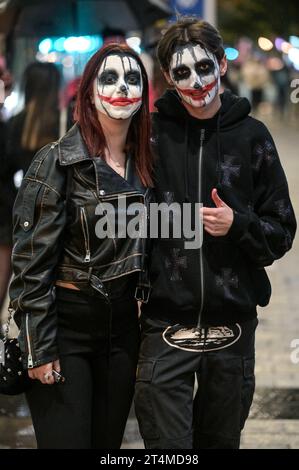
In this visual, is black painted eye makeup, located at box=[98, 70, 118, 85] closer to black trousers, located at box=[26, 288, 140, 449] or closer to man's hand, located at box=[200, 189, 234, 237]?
man's hand, located at box=[200, 189, 234, 237]

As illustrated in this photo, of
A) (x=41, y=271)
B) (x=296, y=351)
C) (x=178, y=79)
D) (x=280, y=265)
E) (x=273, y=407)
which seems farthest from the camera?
(x=280, y=265)

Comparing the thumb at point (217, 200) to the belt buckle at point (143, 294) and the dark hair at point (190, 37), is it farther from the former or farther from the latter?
the dark hair at point (190, 37)

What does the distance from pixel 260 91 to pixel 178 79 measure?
104 feet

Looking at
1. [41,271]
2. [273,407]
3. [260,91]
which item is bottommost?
[273,407]

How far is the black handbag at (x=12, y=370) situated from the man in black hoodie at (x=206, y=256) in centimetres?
41

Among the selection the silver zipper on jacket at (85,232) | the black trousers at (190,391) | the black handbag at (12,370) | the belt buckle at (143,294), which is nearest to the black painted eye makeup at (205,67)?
the silver zipper on jacket at (85,232)

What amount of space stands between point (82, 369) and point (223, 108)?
1060mm

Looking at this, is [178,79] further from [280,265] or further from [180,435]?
[280,265]

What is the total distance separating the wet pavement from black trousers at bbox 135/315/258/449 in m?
1.63

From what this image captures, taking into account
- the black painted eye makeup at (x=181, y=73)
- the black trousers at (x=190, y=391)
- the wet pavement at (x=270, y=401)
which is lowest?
the wet pavement at (x=270, y=401)

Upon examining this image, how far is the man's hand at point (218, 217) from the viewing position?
3477 millimetres

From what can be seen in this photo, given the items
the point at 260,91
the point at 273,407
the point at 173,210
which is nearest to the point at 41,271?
the point at 173,210

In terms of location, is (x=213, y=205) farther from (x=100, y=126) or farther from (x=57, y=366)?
(x=57, y=366)

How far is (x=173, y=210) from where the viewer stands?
3572mm
